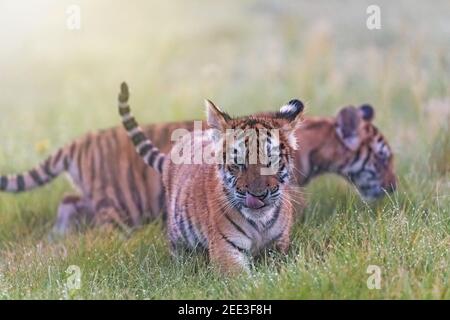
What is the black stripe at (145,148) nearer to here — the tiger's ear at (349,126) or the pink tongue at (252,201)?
the pink tongue at (252,201)

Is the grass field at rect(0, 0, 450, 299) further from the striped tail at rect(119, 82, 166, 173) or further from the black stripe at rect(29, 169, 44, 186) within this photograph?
the striped tail at rect(119, 82, 166, 173)

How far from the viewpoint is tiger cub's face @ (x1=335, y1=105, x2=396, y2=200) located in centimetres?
649

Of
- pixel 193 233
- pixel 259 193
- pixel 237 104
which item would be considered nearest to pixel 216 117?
pixel 259 193

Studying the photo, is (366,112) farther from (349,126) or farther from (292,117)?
(292,117)

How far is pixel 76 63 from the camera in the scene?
10.6 metres

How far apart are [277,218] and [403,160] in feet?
7.61

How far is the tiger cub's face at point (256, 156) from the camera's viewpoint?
4668 mm

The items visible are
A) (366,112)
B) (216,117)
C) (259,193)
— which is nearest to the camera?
(259,193)

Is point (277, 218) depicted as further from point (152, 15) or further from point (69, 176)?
point (152, 15)

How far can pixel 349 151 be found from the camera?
655 cm

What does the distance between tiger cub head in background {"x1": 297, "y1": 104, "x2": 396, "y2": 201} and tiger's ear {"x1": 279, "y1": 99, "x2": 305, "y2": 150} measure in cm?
150

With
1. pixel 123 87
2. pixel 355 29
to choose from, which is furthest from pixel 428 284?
pixel 355 29

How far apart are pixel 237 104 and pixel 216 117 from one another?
4032 millimetres

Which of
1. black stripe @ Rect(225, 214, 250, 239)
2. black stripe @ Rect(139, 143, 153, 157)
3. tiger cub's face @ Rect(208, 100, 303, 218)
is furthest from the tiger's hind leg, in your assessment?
tiger cub's face @ Rect(208, 100, 303, 218)
